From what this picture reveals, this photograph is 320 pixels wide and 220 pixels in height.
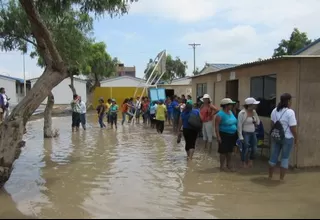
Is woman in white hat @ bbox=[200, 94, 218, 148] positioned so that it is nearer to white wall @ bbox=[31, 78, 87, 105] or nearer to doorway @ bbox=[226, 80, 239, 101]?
doorway @ bbox=[226, 80, 239, 101]

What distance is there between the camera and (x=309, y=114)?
8.86m

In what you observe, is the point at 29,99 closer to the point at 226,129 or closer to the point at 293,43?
the point at 226,129

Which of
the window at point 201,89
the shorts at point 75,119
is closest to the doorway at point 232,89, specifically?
the window at point 201,89

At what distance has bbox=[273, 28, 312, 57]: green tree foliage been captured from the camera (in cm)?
3719

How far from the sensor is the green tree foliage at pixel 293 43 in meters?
37.2

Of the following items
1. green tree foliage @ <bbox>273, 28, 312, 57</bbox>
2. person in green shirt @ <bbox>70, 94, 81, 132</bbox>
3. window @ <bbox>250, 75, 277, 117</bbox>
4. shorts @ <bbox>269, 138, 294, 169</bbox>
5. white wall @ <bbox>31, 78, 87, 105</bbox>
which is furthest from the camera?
white wall @ <bbox>31, 78, 87, 105</bbox>

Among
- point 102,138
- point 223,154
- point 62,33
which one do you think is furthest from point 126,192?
point 62,33

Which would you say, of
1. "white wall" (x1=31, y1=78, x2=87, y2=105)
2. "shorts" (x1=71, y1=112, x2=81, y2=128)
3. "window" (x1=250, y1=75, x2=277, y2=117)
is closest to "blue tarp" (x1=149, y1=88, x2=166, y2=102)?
"shorts" (x1=71, y1=112, x2=81, y2=128)

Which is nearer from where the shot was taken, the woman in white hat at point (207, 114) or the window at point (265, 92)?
the window at point (265, 92)

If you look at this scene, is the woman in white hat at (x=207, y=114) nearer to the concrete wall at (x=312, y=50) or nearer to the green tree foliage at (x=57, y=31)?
the green tree foliage at (x=57, y=31)

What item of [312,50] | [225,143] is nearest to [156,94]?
[312,50]

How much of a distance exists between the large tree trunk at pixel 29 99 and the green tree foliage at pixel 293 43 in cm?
3202

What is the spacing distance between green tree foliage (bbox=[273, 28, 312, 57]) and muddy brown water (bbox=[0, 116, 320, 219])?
2887cm

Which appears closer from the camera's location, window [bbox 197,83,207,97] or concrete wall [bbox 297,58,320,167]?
concrete wall [bbox 297,58,320,167]
